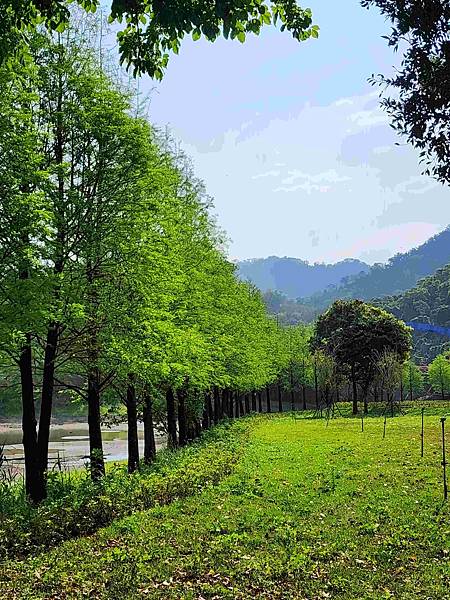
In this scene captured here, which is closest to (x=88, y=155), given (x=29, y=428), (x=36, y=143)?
(x=36, y=143)

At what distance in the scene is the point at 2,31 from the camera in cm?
521

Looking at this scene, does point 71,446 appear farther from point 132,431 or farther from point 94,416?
Result: point 94,416

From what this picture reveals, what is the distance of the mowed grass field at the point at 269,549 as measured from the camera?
7.29 metres

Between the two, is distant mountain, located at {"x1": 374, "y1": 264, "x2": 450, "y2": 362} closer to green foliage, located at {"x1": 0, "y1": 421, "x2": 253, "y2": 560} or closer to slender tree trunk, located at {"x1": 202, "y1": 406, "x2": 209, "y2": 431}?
slender tree trunk, located at {"x1": 202, "y1": 406, "x2": 209, "y2": 431}

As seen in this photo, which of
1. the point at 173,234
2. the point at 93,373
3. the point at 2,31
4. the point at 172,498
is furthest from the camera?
the point at 173,234

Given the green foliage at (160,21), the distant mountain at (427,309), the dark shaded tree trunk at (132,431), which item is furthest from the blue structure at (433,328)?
the green foliage at (160,21)

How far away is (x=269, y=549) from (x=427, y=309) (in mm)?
128129

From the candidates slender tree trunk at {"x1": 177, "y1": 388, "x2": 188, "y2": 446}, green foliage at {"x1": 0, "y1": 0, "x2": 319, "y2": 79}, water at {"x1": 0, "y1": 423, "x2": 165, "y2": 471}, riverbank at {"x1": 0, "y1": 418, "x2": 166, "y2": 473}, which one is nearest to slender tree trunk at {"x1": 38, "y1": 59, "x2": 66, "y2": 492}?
green foliage at {"x1": 0, "y1": 0, "x2": 319, "y2": 79}

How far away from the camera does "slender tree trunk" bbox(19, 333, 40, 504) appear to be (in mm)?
13750

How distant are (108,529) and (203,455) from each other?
37.8ft

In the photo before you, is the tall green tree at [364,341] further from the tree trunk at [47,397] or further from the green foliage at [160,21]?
the green foliage at [160,21]

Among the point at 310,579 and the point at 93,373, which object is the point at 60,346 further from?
the point at 310,579

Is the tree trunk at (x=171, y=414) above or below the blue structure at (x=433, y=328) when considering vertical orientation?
below

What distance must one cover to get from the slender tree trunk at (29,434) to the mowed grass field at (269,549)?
10.1ft
